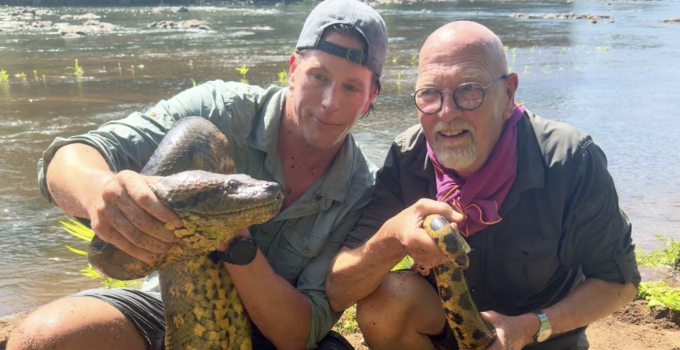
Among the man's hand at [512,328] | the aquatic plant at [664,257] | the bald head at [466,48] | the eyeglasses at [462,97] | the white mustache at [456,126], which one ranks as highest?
the bald head at [466,48]

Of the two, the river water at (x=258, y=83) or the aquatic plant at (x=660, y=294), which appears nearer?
the aquatic plant at (x=660, y=294)

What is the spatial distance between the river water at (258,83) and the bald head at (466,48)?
2965mm

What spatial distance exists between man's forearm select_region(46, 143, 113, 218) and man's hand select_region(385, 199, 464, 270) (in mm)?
1121

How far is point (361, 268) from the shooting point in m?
3.05

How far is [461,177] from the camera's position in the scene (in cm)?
324

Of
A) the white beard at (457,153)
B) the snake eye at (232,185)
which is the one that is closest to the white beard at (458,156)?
the white beard at (457,153)

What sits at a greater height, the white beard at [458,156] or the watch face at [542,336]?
the white beard at [458,156]

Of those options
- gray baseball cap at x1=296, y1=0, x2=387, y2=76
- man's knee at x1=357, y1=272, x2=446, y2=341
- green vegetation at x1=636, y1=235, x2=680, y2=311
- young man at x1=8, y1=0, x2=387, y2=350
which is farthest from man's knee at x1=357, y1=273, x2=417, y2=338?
green vegetation at x1=636, y1=235, x2=680, y2=311

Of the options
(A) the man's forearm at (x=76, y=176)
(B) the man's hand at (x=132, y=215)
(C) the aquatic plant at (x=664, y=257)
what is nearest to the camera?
(B) the man's hand at (x=132, y=215)

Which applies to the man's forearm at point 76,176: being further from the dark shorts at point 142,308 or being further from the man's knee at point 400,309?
the man's knee at point 400,309

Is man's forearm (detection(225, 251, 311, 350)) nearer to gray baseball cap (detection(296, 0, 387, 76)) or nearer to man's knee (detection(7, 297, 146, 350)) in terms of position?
man's knee (detection(7, 297, 146, 350))

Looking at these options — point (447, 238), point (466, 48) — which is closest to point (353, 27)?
point (466, 48)

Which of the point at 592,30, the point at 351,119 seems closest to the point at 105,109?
the point at 351,119

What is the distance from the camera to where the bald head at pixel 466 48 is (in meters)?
3.15
